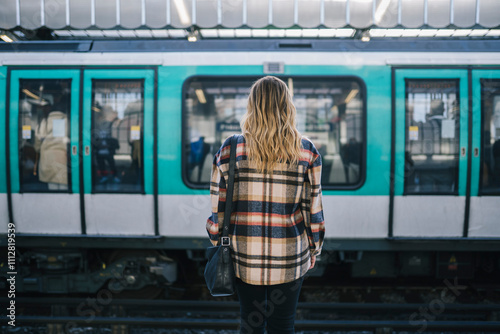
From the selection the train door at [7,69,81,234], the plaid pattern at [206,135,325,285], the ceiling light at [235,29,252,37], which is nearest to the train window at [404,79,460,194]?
the ceiling light at [235,29,252,37]

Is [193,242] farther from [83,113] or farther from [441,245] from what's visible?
[441,245]

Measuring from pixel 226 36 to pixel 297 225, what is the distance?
3.96 metres

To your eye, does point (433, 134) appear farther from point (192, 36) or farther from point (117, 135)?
point (117, 135)

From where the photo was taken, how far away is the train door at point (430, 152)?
12.4 feet

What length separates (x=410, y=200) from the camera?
3775mm

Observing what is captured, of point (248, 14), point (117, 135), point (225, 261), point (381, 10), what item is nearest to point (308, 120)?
point (248, 14)

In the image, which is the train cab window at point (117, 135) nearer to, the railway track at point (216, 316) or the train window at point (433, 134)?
the railway track at point (216, 316)

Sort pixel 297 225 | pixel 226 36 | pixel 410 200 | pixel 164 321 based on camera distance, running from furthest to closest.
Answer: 1. pixel 226 36
2. pixel 410 200
3. pixel 164 321
4. pixel 297 225

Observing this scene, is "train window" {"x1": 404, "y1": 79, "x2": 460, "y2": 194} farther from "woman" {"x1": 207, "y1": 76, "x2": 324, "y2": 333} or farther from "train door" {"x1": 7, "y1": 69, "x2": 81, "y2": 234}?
"train door" {"x1": 7, "y1": 69, "x2": 81, "y2": 234}

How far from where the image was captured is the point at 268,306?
6.03ft

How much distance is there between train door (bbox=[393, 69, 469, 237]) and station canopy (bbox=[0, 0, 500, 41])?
0.88 m

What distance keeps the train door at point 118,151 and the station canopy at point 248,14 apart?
33.2 inches

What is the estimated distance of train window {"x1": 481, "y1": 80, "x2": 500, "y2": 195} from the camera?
12.5ft

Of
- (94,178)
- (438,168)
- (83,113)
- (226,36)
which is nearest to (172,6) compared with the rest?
(226,36)
